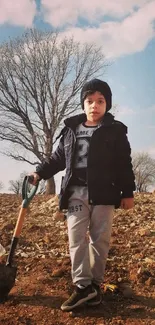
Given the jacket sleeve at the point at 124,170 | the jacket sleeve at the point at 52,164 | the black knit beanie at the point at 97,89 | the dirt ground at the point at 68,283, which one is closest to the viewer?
the dirt ground at the point at 68,283

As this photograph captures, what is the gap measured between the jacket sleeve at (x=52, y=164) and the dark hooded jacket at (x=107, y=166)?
8.3 inches

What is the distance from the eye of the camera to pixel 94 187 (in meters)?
2.68

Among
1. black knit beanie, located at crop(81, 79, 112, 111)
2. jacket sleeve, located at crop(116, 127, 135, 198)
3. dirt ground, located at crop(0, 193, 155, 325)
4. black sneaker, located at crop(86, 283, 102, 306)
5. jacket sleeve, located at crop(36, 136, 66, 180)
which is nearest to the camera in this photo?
dirt ground, located at crop(0, 193, 155, 325)

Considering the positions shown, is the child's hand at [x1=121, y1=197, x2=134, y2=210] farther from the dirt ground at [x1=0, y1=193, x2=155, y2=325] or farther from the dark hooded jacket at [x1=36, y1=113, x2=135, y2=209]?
the dirt ground at [x1=0, y1=193, x2=155, y2=325]

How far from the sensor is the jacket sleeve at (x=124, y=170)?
276cm

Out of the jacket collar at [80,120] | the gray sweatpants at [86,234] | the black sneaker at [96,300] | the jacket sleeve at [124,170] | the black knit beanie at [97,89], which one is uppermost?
the black knit beanie at [97,89]

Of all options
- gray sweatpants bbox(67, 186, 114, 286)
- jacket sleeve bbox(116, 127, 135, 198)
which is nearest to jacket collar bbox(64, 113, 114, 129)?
jacket sleeve bbox(116, 127, 135, 198)

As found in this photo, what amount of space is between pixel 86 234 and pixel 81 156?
0.61 meters

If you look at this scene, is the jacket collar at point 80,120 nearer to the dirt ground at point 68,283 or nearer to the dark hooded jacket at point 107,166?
the dark hooded jacket at point 107,166

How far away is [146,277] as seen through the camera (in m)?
3.19

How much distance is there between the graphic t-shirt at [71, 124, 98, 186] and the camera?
9.09 feet

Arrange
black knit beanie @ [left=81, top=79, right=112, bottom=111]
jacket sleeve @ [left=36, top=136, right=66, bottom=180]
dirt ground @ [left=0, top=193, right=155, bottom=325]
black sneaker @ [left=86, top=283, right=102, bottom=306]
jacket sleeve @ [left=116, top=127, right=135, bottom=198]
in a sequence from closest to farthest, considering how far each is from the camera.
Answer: dirt ground @ [left=0, top=193, right=155, bottom=325] < black sneaker @ [left=86, top=283, right=102, bottom=306] < jacket sleeve @ [left=116, top=127, right=135, bottom=198] < black knit beanie @ [left=81, top=79, right=112, bottom=111] < jacket sleeve @ [left=36, top=136, right=66, bottom=180]

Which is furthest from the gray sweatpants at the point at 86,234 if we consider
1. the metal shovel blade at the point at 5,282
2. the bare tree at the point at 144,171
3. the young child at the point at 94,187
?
the bare tree at the point at 144,171

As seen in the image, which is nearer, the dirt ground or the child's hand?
→ the dirt ground
